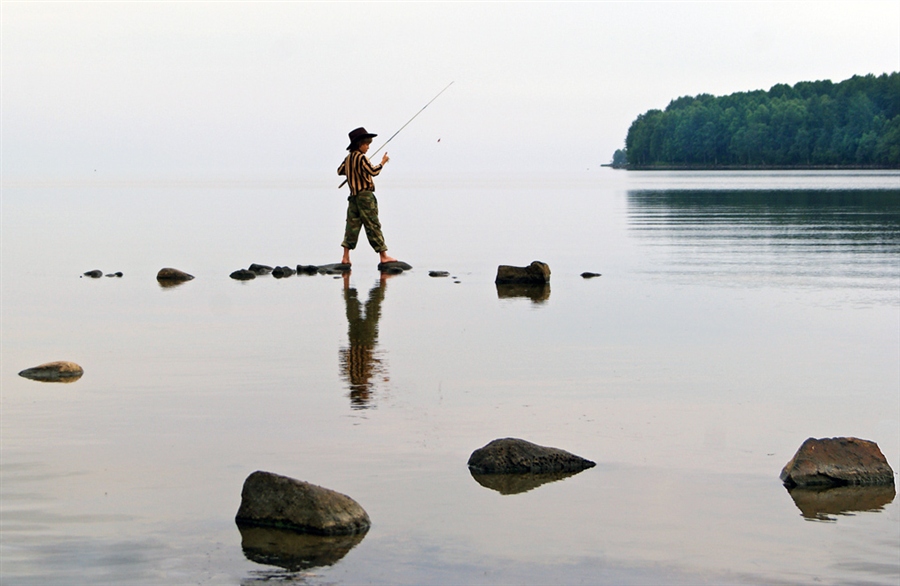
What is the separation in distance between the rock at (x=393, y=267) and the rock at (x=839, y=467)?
15.7 m

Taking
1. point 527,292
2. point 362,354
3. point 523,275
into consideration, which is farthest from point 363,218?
point 362,354

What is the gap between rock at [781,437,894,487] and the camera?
7895mm

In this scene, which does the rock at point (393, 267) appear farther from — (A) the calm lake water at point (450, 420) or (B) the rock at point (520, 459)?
(B) the rock at point (520, 459)

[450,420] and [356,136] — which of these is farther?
[356,136]

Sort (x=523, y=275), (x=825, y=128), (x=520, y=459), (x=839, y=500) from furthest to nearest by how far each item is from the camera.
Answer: (x=825, y=128), (x=523, y=275), (x=520, y=459), (x=839, y=500)

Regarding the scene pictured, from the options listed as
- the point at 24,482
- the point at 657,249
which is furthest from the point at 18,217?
the point at 24,482

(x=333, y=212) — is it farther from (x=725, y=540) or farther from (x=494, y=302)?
(x=725, y=540)

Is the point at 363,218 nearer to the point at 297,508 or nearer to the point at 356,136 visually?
the point at 356,136

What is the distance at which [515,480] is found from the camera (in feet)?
26.3

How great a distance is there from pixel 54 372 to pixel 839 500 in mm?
7084

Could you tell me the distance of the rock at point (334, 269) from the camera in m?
23.1

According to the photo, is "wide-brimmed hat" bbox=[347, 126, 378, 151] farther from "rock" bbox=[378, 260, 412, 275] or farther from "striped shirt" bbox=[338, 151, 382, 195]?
"rock" bbox=[378, 260, 412, 275]

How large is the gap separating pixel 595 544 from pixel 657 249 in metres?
22.2

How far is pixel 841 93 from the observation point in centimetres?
17850
